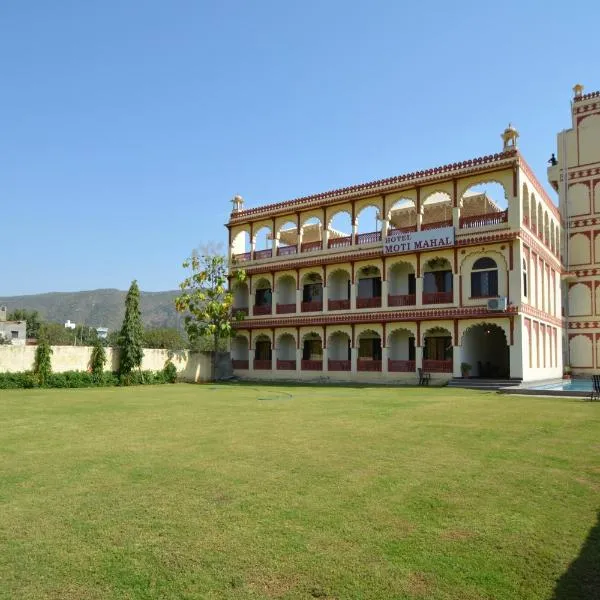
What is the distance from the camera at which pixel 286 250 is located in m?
37.8

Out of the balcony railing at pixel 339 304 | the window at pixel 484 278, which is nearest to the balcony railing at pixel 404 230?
the window at pixel 484 278

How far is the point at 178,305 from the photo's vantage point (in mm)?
36562

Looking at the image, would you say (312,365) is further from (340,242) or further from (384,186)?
(384,186)

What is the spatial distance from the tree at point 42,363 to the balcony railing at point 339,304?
669 inches

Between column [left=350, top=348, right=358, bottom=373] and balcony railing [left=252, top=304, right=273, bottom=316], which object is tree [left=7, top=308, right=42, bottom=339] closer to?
balcony railing [left=252, top=304, right=273, bottom=316]

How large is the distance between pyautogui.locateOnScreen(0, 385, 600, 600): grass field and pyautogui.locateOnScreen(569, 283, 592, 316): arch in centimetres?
2965

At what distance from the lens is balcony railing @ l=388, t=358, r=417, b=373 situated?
3131cm

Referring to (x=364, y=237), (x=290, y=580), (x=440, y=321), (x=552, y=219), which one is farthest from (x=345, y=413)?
(x=552, y=219)

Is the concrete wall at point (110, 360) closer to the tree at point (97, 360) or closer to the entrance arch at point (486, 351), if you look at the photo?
the tree at point (97, 360)

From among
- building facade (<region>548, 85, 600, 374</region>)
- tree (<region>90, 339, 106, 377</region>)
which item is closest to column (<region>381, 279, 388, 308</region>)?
building facade (<region>548, 85, 600, 374</region>)

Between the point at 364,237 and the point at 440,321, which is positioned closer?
the point at 440,321

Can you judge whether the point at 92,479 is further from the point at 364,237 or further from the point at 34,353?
the point at 364,237

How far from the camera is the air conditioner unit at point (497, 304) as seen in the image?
27484mm

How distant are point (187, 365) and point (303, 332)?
8551mm
